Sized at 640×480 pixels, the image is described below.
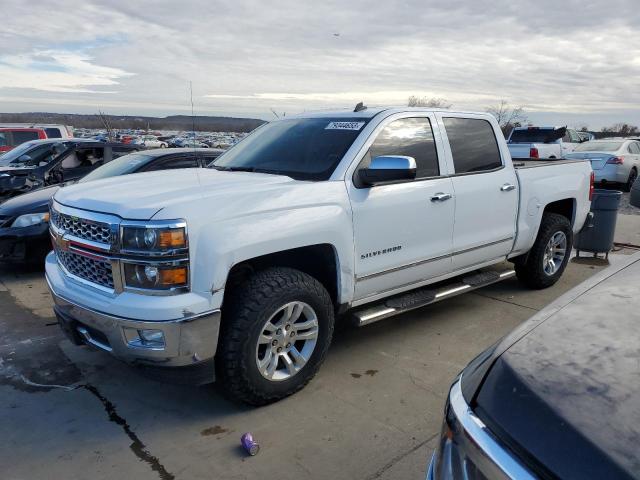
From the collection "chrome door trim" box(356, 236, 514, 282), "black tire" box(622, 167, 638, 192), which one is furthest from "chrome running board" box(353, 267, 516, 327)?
"black tire" box(622, 167, 638, 192)

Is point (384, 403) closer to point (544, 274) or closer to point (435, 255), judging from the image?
point (435, 255)

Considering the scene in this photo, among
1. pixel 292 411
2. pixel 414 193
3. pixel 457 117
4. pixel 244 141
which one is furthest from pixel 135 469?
pixel 457 117

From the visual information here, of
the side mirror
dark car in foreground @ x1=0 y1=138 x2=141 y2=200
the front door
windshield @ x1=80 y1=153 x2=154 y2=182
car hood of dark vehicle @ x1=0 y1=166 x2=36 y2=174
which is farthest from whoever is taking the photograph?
car hood of dark vehicle @ x1=0 y1=166 x2=36 y2=174

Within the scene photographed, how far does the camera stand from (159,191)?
3326mm

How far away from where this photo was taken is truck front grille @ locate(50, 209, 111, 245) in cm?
313

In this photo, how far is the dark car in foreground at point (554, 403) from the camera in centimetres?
129

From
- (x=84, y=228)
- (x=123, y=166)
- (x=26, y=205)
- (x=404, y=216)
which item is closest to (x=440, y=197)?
(x=404, y=216)

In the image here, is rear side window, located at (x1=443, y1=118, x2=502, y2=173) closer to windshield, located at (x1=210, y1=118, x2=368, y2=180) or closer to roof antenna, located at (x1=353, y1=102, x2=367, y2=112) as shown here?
roof antenna, located at (x1=353, y1=102, x2=367, y2=112)

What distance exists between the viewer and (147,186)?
11.6 ft

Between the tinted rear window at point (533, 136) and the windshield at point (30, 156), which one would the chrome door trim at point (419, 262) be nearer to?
the windshield at point (30, 156)

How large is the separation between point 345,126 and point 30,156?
7865 mm

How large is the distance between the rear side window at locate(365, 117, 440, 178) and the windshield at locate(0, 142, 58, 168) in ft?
23.8

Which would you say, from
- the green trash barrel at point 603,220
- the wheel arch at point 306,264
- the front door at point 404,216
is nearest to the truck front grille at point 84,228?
the wheel arch at point 306,264

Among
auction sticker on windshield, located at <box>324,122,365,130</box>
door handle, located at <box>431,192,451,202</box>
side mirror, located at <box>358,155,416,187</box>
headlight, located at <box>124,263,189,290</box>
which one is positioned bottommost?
headlight, located at <box>124,263,189,290</box>
